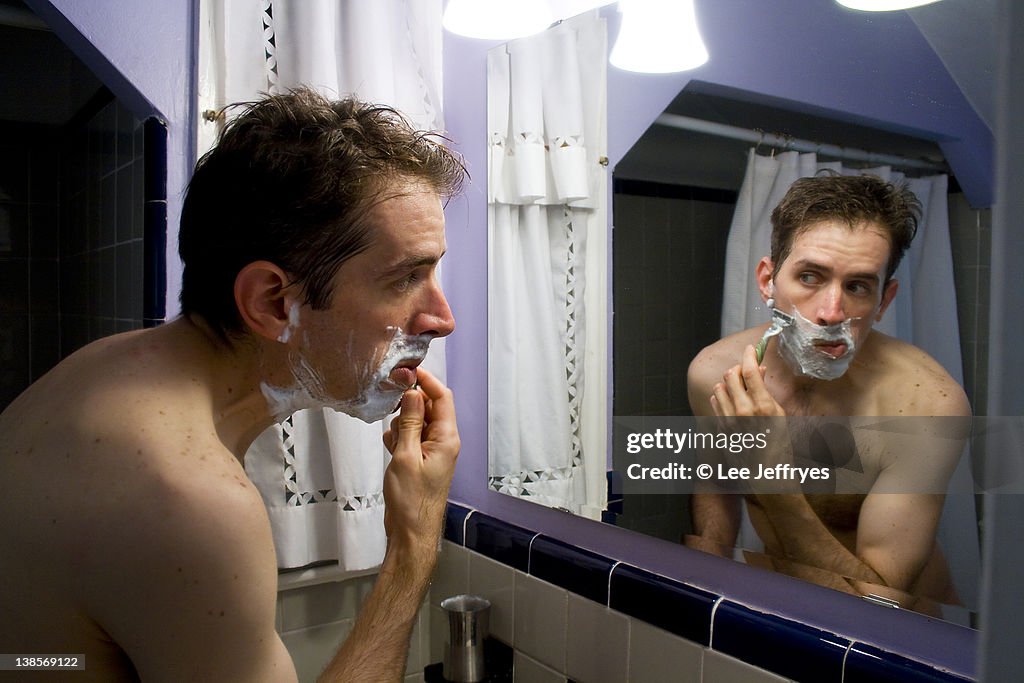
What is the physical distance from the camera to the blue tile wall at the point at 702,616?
0.75 m

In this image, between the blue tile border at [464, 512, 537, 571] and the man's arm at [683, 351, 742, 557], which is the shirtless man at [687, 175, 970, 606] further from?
the blue tile border at [464, 512, 537, 571]

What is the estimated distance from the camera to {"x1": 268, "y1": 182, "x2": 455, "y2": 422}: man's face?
842mm

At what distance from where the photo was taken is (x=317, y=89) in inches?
48.9

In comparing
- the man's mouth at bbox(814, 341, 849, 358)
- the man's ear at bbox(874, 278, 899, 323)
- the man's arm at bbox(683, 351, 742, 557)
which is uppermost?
the man's ear at bbox(874, 278, 899, 323)

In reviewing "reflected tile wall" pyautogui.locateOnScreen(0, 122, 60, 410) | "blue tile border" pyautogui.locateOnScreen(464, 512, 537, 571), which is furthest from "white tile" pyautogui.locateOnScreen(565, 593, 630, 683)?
"reflected tile wall" pyautogui.locateOnScreen(0, 122, 60, 410)

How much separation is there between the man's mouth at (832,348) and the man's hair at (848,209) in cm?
8

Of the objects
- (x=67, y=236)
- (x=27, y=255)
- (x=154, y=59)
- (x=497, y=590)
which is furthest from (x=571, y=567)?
(x=27, y=255)

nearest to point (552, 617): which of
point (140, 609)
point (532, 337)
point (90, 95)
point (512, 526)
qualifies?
point (512, 526)

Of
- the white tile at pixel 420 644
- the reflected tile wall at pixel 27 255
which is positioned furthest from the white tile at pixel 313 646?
the reflected tile wall at pixel 27 255

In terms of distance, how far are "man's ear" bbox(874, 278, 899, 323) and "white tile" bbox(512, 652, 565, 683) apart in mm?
711

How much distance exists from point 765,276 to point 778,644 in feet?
1.29

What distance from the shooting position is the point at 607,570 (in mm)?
1055

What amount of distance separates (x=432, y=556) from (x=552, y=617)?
289 mm

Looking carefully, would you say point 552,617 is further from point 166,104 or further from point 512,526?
point 166,104
